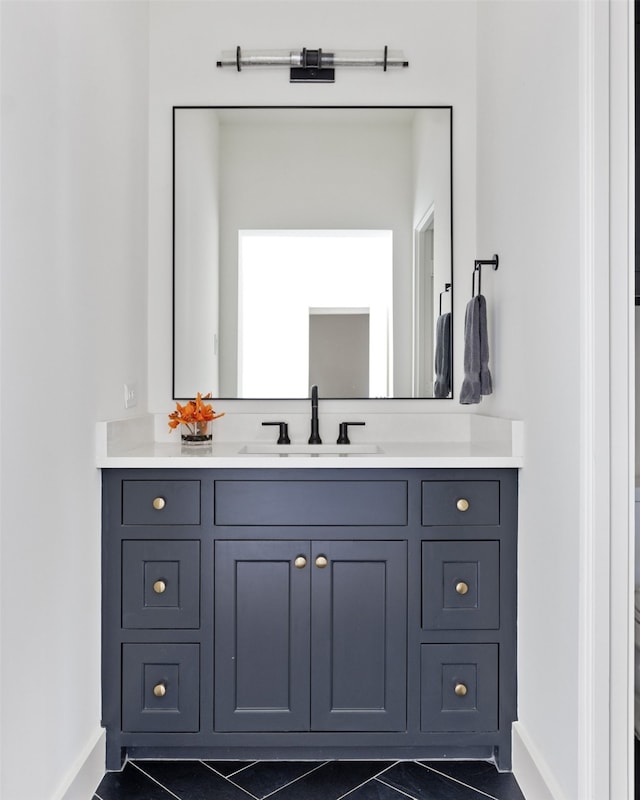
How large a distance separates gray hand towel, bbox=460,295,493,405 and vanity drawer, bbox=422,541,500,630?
0.51 m

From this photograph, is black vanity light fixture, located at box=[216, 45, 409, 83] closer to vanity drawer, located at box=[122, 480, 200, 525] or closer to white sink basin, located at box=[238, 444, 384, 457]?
white sink basin, located at box=[238, 444, 384, 457]

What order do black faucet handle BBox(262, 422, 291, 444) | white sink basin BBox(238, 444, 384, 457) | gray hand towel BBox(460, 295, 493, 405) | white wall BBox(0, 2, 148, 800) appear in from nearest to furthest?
white wall BBox(0, 2, 148, 800) < gray hand towel BBox(460, 295, 493, 405) < white sink basin BBox(238, 444, 384, 457) < black faucet handle BBox(262, 422, 291, 444)

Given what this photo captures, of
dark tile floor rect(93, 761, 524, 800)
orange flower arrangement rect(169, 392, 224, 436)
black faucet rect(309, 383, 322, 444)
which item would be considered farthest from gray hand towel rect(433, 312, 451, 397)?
dark tile floor rect(93, 761, 524, 800)

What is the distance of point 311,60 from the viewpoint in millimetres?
2438

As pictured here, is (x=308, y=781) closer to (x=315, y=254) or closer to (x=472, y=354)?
(x=472, y=354)

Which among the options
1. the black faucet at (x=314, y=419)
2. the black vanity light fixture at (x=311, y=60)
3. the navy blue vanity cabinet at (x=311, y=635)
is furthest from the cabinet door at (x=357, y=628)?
the black vanity light fixture at (x=311, y=60)

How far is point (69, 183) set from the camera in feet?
5.53

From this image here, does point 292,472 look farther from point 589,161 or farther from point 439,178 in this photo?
point 439,178

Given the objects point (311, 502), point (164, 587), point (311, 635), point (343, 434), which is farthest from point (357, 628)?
point (343, 434)

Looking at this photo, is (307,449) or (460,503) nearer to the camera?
(460,503)

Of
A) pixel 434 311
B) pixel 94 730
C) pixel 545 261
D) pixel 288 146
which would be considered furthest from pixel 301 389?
pixel 94 730

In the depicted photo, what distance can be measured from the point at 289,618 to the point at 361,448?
2.21 feet

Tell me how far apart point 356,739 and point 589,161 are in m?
1.64

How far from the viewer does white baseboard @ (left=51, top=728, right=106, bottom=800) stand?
1.65m
